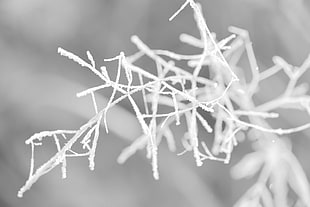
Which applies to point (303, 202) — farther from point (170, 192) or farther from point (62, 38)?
point (62, 38)

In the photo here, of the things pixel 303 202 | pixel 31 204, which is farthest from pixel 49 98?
pixel 303 202

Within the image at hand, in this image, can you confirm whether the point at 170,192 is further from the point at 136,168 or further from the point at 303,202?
the point at 303,202

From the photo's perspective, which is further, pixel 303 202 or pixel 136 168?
pixel 136 168

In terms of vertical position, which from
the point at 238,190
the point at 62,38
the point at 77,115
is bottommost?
the point at 238,190

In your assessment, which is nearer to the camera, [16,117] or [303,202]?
[303,202]

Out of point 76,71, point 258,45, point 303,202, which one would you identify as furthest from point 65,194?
point 303,202

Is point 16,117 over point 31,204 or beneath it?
over
